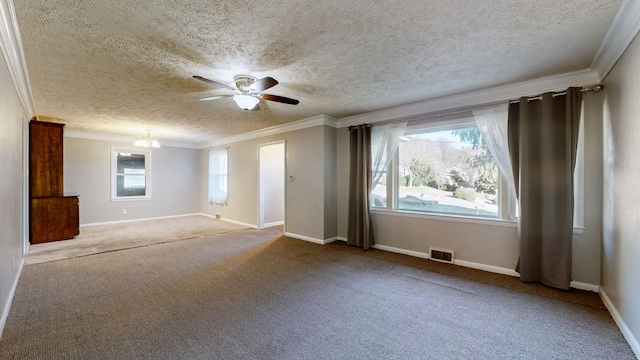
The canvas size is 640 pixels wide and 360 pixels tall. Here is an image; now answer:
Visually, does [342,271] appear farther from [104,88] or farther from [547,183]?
[104,88]

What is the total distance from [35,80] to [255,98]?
2721 millimetres

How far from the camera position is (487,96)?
353 cm

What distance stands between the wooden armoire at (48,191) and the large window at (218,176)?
3152 mm

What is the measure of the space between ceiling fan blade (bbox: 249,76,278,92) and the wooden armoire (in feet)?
17.2

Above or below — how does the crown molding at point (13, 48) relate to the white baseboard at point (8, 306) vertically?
above

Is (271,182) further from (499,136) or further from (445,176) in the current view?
(499,136)

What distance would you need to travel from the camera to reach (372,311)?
252cm

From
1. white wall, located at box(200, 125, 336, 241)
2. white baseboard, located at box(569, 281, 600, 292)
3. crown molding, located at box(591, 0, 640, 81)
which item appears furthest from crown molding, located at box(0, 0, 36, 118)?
white baseboard, located at box(569, 281, 600, 292)

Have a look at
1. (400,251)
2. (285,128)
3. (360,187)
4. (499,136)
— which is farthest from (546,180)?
(285,128)

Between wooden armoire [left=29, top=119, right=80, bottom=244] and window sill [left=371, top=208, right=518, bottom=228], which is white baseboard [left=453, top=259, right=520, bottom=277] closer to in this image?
window sill [left=371, top=208, right=518, bottom=228]

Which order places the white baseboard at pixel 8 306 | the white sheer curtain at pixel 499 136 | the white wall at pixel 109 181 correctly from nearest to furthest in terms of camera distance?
the white baseboard at pixel 8 306 < the white sheer curtain at pixel 499 136 < the white wall at pixel 109 181

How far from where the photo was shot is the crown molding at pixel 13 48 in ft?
6.11

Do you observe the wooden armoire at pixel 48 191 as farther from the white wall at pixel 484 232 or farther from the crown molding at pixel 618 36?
the crown molding at pixel 618 36

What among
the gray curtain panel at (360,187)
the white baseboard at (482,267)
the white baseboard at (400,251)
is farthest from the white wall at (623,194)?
the gray curtain panel at (360,187)
